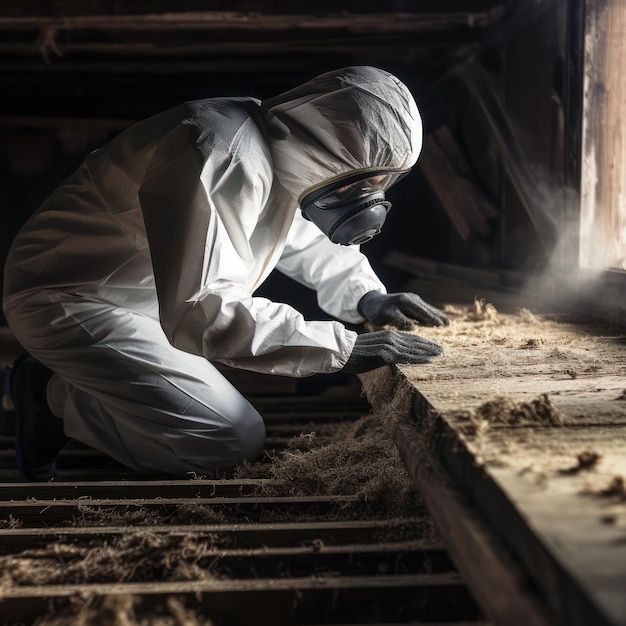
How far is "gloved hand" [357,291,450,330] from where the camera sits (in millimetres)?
2488

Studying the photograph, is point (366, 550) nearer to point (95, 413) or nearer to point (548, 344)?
point (548, 344)

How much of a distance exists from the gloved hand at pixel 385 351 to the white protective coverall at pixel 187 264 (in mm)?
59

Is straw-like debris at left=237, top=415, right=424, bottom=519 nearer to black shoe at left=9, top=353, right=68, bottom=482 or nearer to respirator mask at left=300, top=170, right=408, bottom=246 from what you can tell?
respirator mask at left=300, top=170, right=408, bottom=246

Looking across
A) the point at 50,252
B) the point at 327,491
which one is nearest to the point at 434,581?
the point at 327,491

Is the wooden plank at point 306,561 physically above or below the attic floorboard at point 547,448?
below

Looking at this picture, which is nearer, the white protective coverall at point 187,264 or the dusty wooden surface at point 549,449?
the dusty wooden surface at point 549,449

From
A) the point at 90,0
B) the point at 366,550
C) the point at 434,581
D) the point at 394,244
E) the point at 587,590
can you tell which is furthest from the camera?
the point at 394,244

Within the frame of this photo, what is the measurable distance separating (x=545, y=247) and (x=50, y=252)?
2247 millimetres

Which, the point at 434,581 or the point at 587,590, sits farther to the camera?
the point at 434,581

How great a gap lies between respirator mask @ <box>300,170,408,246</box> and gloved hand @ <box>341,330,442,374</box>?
1.19 ft

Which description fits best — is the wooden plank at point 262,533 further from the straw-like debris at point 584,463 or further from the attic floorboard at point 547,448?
the straw-like debris at point 584,463

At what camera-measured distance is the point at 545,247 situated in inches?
126

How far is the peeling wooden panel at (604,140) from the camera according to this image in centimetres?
264

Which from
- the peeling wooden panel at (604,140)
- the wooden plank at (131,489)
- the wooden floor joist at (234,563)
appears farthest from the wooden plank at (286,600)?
the peeling wooden panel at (604,140)
